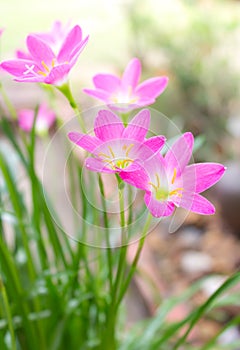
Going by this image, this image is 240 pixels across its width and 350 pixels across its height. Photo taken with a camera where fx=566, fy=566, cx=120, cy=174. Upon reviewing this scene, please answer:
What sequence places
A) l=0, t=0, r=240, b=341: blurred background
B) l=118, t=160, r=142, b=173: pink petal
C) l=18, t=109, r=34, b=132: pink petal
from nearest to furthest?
l=118, t=160, r=142, b=173: pink petal → l=18, t=109, r=34, b=132: pink petal → l=0, t=0, r=240, b=341: blurred background

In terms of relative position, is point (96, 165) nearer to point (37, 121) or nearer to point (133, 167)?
point (133, 167)

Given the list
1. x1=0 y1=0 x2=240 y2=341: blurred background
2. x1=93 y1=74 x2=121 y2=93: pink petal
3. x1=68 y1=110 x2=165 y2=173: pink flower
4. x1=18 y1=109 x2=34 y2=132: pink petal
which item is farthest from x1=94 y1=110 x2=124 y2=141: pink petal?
x1=0 y1=0 x2=240 y2=341: blurred background

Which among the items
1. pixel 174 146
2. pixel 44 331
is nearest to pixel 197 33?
pixel 44 331

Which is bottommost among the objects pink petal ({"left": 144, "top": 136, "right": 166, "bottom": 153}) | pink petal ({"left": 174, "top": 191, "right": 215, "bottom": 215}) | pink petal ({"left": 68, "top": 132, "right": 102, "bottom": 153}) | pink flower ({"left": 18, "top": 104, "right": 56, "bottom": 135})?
pink flower ({"left": 18, "top": 104, "right": 56, "bottom": 135})

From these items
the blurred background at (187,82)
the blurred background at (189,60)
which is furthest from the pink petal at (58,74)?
the blurred background at (189,60)

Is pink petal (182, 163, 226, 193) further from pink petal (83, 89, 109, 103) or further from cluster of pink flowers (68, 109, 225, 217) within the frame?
pink petal (83, 89, 109, 103)

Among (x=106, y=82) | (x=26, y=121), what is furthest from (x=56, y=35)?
(x=26, y=121)
